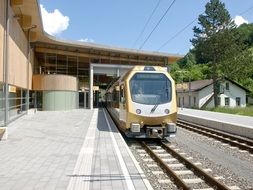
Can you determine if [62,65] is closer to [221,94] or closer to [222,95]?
[221,94]

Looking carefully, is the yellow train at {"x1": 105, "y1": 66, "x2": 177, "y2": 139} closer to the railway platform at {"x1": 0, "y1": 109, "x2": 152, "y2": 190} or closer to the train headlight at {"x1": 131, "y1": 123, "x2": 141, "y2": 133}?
the train headlight at {"x1": 131, "y1": 123, "x2": 141, "y2": 133}

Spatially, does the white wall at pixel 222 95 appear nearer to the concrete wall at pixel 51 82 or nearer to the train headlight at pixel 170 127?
the concrete wall at pixel 51 82

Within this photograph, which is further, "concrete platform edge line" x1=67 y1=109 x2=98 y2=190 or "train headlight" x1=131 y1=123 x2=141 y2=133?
"train headlight" x1=131 y1=123 x2=141 y2=133

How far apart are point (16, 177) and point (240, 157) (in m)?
7.02

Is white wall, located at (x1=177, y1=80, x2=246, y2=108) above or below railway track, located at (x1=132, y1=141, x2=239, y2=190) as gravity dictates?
above

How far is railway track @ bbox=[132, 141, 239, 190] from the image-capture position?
8311mm

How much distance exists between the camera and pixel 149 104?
15.5 metres

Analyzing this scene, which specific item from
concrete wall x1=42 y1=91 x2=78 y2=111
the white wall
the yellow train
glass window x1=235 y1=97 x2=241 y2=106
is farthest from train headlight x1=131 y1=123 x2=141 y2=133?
glass window x1=235 y1=97 x2=241 y2=106

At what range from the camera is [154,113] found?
15.4 meters

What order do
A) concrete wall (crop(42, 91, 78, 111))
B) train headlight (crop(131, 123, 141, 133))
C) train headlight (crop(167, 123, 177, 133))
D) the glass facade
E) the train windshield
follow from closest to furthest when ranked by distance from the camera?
train headlight (crop(131, 123, 141, 133))
train headlight (crop(167, 123, 177, 133))
the train windshield
the glass facade
concrete wall (crop(42, 91, 78, 111))

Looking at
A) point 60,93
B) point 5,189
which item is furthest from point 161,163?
point 60,93

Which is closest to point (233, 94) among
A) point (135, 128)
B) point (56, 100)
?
point (56, 100)

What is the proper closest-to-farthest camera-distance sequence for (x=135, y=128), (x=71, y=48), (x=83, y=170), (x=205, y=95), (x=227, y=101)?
(x=83, y=170)
(x=135, y=128)
(x=71, y=48)
(x=205, y=95)
(x=227, y=101)

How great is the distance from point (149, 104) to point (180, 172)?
5.92 m
